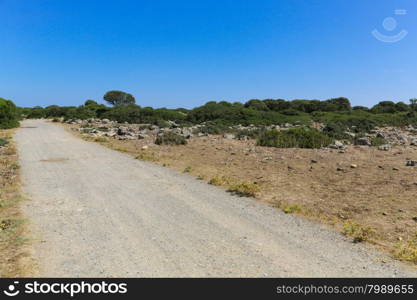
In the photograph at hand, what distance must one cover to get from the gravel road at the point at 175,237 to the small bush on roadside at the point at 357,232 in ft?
0.85

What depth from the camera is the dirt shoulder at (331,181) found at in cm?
630

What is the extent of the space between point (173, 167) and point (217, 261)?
848 centimetres

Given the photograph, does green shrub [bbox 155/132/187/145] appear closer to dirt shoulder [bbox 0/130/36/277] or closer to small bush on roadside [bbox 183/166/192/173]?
small bush on roadside [bbox 183/166/192/173]

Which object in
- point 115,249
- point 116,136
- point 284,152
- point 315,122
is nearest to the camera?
point 115,249

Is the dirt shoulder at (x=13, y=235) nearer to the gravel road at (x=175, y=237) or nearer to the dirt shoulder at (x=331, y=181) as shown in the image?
the gravel road at (x=175, y=237)

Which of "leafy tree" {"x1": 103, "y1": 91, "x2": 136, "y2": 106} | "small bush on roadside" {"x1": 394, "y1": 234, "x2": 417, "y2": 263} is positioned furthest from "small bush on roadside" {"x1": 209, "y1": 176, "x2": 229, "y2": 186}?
"leafy tree" {"x1": 103, "y1": 91, "x2": 136, "y2": 106}

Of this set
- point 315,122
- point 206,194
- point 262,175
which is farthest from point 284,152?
point 315,122

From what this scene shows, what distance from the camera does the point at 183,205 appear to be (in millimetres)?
7730

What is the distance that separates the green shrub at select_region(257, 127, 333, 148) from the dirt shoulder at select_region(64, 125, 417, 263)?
1.43m

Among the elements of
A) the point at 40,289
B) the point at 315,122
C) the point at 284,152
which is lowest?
the point at 40,289

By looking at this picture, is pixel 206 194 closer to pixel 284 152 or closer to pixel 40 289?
pixel 40 289

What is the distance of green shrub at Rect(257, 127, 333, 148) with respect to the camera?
19047 millimetres

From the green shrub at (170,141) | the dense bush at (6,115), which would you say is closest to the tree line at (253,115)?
the dense bush at (6,115)

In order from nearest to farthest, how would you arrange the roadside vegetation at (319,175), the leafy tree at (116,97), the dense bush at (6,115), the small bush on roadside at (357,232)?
the small bush on roadside at (357,232) → the roadside vegetation at (319,175) → the dense bush at (6,115) → the leafy tree at (116,97)
